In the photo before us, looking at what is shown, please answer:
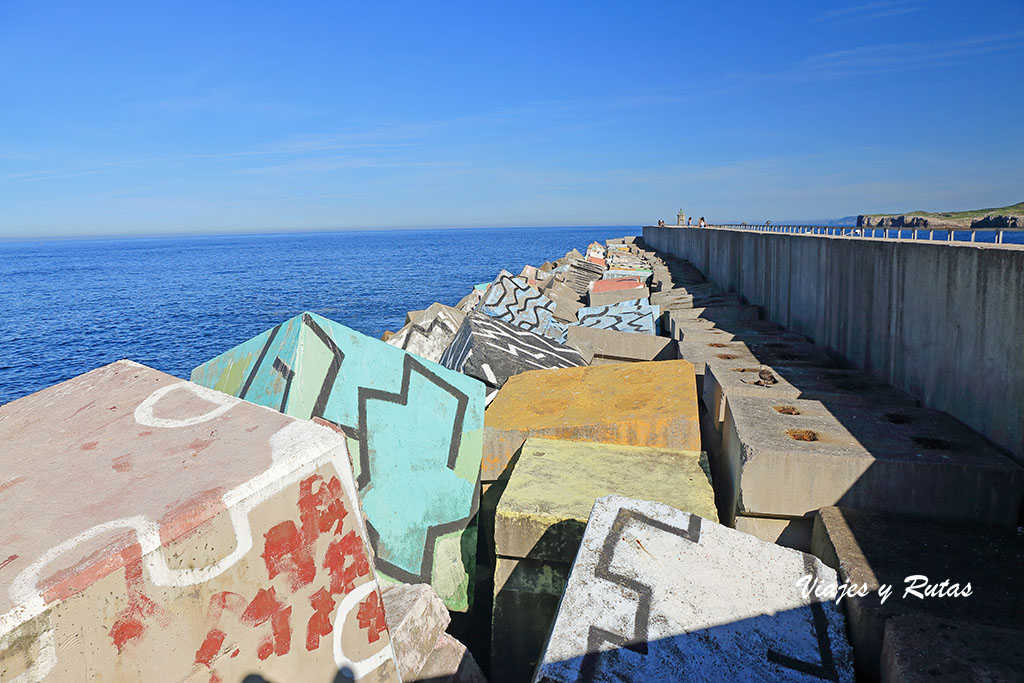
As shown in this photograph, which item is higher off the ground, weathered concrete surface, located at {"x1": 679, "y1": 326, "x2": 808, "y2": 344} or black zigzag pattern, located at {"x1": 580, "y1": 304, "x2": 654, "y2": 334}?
weathered concrete surface, located at {"x1": 679, "y1": 326, "x2": 808, "y2": 344}

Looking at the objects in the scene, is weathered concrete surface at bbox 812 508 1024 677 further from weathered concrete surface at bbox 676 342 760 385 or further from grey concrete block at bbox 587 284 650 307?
grey concrete block at bbox 587 284 650 307

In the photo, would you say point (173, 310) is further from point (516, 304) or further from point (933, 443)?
point (933, 443)

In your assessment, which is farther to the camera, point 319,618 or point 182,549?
point 319,618

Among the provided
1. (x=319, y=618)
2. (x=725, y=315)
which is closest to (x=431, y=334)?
(x=725, y=315)

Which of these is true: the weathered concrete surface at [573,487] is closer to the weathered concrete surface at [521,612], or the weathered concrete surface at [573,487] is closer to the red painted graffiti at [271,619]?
the weathered concrete surface at [521,612]

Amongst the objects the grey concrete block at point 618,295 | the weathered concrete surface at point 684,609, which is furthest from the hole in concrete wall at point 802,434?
the grey concrete block at point 618,295

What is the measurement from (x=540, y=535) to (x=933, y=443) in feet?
6.79

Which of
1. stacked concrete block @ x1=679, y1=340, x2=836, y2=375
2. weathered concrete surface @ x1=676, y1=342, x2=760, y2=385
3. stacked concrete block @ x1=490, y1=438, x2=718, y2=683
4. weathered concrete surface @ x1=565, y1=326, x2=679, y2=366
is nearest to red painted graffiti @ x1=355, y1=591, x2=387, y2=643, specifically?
stacked concrete block @ x1=490, y1=438, x2=718, y2=683

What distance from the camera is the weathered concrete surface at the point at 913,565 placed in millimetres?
2260

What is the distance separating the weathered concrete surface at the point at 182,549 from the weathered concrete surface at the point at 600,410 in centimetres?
215

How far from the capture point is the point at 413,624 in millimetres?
2723

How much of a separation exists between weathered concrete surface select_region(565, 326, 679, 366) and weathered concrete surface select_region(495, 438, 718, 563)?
4081 mm

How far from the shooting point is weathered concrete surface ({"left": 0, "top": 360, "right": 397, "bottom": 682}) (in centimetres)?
147

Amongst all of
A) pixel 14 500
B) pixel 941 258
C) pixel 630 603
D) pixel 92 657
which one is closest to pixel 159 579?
pixel 92 657
